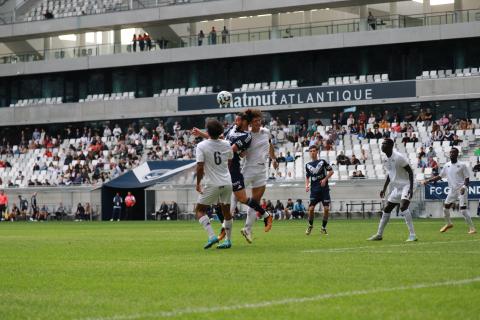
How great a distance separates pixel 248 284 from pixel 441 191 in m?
36.2


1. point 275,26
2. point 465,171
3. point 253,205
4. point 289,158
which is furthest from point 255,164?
point 275,26

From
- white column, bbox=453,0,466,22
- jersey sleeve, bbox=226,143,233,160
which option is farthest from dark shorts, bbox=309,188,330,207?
white column, bbox=453,0,466,22

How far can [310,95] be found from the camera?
63.0 metres

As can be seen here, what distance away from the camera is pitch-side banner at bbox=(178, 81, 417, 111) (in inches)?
2382

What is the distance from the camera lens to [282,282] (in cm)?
1094

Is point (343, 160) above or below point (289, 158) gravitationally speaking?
below

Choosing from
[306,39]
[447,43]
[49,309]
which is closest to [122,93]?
[306,39]

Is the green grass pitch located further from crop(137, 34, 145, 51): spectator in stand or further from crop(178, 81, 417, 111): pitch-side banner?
crop(137, 34, 145, 51): spectator in stand

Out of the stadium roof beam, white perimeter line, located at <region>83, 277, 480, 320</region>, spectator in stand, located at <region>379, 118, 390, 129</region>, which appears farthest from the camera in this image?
the stadium roof beam

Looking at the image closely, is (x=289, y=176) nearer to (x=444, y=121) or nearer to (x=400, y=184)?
(x=444, y=121)

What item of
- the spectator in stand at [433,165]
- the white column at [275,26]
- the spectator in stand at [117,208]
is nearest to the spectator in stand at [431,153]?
the spectator in stand at [433,165]

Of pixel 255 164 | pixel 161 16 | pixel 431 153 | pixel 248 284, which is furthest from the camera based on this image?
pixel 161 16

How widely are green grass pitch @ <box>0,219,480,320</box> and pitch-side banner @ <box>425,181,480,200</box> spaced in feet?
93.5

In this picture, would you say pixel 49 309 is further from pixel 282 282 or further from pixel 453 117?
pixel 453 117
